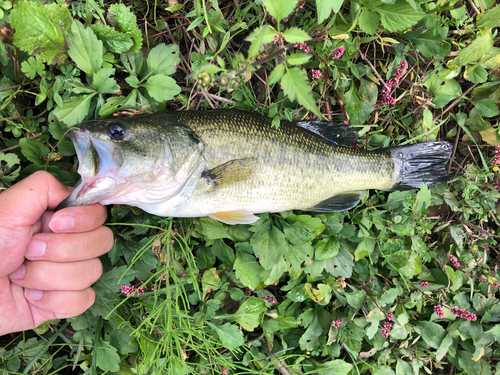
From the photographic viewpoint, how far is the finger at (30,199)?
→ 183cm

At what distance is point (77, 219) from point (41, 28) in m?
1.31

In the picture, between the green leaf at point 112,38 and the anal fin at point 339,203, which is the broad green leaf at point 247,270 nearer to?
the anal fin at point 339,203

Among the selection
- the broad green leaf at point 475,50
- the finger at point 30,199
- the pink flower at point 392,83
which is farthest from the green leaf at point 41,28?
the broad green leaf at point 475,50

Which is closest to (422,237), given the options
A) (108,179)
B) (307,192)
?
(307,192)

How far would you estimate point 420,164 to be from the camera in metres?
2.72

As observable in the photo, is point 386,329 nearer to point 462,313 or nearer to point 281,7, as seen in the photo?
point 462,313

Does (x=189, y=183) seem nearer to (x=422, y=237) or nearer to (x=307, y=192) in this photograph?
(x=307, y=192)

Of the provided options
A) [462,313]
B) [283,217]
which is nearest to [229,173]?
[283,217]

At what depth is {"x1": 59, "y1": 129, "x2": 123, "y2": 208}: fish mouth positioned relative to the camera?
5.98ft

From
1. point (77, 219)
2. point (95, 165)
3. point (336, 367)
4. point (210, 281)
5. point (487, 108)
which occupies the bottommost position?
point (336, 367)

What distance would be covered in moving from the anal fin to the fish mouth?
157 cm

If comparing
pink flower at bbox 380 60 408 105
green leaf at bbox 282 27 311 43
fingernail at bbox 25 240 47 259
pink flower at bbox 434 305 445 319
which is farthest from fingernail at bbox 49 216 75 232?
pink flower at bbox 434 305 445 319

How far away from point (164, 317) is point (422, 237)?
2587 millimetres

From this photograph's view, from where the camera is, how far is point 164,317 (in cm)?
234
